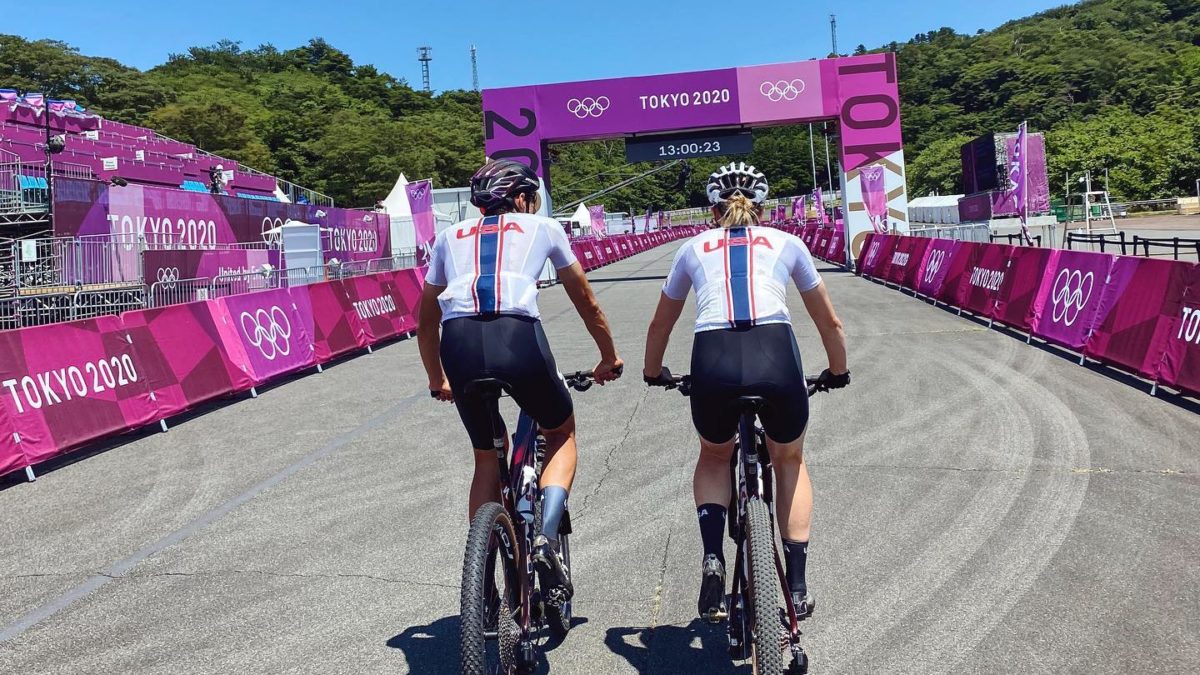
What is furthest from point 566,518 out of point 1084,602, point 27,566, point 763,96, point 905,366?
point 763,96

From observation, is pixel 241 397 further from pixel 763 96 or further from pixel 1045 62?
pixel 1045 62

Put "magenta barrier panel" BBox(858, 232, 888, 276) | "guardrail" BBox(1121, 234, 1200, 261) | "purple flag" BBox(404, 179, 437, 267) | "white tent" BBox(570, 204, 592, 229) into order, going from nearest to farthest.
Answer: "guardrail" BBox(1121, 234, 1200, 261) < "purple flag" BBox(404, 179, 437, 267) < "magenta barrier panel" BBox(858, 232, 888, 276) < "white tent" BBox(570, 204, 592, 229)

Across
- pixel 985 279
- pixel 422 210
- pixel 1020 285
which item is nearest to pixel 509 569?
pixel 1020 285

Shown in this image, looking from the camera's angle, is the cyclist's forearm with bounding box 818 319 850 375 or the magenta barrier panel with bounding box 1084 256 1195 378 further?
the magenta barrier panel with bounding box 1084 256 1195 378

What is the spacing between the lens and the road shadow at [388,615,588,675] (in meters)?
3.96

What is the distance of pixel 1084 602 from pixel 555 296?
2213 cm

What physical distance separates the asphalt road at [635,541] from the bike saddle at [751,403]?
44.1 inches

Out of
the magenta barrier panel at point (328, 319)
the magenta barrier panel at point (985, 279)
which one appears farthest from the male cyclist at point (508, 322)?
the magenta barrier panel at point (985, 279)

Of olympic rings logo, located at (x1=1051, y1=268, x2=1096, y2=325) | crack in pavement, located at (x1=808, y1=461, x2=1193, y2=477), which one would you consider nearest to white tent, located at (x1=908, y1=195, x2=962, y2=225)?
olympic rings logo, located at (x1=1051, y1=268, x2=1096, y2=325)

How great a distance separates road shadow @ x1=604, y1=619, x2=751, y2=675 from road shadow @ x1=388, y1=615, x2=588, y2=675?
27cm

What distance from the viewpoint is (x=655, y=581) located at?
4848 millimetres

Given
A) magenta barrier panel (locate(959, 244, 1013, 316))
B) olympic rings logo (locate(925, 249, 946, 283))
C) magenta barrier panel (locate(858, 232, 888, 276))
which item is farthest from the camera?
magenta barrier panel (locate(858, 232, 888, 276))

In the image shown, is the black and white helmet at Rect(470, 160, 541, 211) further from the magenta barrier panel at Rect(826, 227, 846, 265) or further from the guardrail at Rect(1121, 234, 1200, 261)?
the magenta barrier panel at Rect(826, 227, 846, 265)

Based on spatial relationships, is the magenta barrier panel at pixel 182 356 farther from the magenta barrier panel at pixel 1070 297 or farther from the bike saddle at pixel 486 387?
the magenta barrier panel at pixel 1070 297
